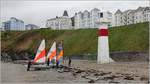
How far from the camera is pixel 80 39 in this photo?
268 feet

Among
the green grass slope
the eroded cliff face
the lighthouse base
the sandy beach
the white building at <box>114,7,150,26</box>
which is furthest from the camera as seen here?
the white building at <box>114,7,150,26</box>

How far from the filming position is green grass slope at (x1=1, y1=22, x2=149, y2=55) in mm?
60503

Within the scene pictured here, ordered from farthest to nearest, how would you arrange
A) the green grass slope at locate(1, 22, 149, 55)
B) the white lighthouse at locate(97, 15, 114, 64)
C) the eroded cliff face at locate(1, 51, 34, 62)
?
1. the eroded cliff face at locate(1, 51, 34, 62)
2. the green grass slope at locate(1, 22, 149, 55)
3. the white lighthouse at locate(97, 15, 114, 64)

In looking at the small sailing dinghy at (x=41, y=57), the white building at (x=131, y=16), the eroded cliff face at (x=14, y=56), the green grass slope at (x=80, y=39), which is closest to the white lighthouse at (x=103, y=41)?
the small sailing dinghy at (x=41, y=57)

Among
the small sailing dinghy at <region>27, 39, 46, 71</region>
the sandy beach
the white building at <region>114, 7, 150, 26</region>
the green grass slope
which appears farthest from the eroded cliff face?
the white building at <region>114, 7, 150, 26</region>

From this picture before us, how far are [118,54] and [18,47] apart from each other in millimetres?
46112

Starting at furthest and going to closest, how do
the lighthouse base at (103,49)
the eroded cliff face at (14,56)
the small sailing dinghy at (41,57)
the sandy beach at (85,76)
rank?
the eroded cliff face at (14,56) → the lighthouse base at (103,49) → the small sailing dinghy at (41,57) → the sandy beach at (85,76)

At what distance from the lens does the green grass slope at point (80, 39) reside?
6050 cm

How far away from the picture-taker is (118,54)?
174 ft

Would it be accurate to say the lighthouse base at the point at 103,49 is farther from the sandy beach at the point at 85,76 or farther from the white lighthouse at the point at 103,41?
the sandy beach at the point at 85,76

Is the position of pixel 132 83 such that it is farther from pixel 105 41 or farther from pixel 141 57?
pixel 141 57

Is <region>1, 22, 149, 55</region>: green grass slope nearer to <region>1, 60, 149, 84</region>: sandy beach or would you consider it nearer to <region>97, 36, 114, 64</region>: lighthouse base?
<region>97, 36, 114, 64</region>: lighthouse base

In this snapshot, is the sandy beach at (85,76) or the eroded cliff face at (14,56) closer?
the sandy beach at (85,76)

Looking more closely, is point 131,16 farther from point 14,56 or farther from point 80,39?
point 14,56
